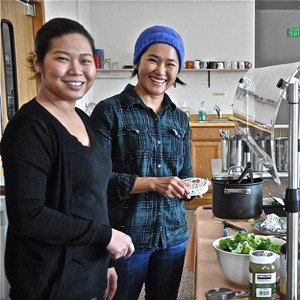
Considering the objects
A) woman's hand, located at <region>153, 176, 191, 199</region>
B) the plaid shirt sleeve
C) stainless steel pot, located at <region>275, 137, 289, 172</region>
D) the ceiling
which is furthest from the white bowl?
the ceiling

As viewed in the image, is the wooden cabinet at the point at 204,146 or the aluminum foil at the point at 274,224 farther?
the wooden cabinet at the point at 204,146

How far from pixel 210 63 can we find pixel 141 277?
453cm

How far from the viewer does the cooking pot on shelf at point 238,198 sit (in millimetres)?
1712

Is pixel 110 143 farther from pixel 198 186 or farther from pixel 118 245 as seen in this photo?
pixel 118 245

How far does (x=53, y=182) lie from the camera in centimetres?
96

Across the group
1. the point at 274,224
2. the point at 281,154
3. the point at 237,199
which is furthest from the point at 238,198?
the point at 281,154

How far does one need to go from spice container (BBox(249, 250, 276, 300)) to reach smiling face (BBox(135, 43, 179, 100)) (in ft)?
2.19

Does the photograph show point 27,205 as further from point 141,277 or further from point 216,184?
point 216,184

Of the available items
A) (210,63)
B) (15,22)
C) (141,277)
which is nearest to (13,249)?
(141,277)

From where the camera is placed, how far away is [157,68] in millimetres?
1417

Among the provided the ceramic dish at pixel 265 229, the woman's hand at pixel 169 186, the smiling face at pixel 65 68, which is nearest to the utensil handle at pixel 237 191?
the ceramic dish at pixel 265 229

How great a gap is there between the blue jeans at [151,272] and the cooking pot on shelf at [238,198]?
0.32m

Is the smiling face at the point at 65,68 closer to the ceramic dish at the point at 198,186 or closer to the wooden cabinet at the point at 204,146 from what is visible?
the ceramic dish at the point at 198,186

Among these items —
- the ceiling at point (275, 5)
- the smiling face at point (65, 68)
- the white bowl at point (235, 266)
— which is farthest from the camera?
the ceiling at point (275, 5)
